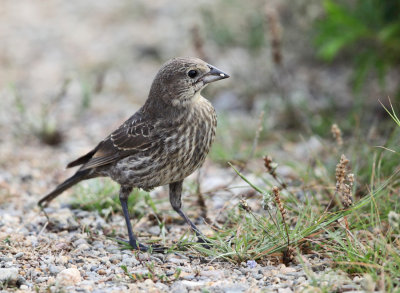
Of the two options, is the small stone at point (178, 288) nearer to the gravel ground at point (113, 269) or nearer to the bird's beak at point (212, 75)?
the gravel ground at point (113, 269)

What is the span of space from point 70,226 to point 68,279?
44.9 inches

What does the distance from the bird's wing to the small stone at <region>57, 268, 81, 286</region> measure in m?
1.03

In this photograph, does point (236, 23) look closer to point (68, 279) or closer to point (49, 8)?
point (49, 8)

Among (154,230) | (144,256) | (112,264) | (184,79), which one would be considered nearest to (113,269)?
(112,264)

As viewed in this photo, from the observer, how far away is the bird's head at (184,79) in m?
4.07

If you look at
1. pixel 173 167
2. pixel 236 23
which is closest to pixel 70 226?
pixel 173 167

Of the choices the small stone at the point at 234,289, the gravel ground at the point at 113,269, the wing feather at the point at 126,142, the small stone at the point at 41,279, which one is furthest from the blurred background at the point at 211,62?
the small stone at the point at 41,279

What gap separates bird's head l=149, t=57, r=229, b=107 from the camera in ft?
13.4

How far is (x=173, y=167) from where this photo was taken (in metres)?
3.96

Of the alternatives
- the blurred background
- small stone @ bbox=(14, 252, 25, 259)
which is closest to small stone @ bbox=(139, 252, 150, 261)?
small stone @ bbox=(14, 252, 25, 259)

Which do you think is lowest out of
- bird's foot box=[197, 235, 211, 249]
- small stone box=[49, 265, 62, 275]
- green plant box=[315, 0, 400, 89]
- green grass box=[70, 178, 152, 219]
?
bird's foot box=[197, 235, 211, 249]

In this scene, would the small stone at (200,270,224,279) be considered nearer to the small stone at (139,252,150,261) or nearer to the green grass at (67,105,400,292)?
the green grass at (67,105,400,292)

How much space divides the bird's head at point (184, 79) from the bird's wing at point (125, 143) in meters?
0.24

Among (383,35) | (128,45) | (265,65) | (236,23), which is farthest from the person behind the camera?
(128,45)
